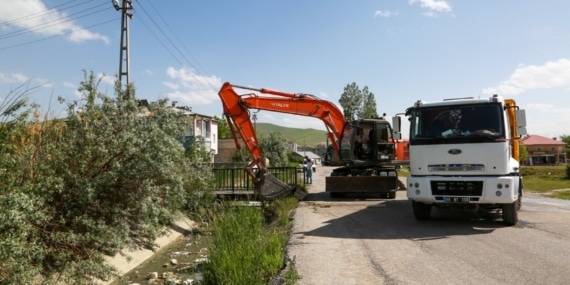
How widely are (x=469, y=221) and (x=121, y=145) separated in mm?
8399

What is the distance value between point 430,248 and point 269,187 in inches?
320

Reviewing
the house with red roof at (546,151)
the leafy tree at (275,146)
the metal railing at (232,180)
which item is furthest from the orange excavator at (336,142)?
the house with red roof at (546,151)

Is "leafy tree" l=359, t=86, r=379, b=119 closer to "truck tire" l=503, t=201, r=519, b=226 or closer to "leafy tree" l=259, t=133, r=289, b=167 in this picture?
"leafy tree" l=259, t=133, r=289, b=167

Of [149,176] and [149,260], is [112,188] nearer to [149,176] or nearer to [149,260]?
[149,176]

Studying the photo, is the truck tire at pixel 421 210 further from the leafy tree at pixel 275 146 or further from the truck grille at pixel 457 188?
the leafy tree at pixel 275 146

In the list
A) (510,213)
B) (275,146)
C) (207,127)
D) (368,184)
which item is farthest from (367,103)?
(510,213)

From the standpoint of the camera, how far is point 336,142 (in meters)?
16.1

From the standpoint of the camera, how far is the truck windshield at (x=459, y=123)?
8.91m

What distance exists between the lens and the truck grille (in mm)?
8820

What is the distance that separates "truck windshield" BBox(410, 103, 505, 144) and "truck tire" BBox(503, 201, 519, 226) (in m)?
1.76

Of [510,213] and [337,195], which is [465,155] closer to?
[510,213]

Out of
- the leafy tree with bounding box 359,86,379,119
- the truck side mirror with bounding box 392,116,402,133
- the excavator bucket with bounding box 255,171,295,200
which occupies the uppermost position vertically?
the leafy tree with bounding box 359,86,379,119

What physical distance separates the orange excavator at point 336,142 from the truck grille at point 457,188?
5.63m

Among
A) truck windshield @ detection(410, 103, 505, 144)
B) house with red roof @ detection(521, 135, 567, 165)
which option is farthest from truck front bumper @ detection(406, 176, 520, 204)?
house with red roof @ detection(521, 135, 567, 165)
